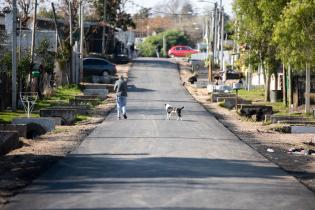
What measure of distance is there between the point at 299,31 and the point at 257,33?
13327 millimetres

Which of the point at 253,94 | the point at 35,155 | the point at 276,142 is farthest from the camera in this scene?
the point at 253,94

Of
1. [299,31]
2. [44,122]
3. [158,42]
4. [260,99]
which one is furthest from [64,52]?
[158,42]

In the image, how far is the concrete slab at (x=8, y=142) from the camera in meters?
20.3

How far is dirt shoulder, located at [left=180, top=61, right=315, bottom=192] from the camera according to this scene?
55.5 ft

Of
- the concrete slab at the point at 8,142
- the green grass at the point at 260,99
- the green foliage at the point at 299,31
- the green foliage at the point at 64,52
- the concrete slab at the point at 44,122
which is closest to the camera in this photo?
the concrete slab at the point at 8,142

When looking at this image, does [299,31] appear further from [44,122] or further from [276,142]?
[44,122]

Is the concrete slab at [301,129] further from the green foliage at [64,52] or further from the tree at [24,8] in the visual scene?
the tree at [24,8]

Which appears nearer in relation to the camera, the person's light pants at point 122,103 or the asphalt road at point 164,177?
the asphalt road at point 164,177

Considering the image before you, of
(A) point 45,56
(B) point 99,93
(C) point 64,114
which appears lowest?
(C) point 64,114

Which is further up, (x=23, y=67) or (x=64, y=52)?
(x=64, y=52)

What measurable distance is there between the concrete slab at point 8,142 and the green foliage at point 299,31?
12.9 metres

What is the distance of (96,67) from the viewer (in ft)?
225

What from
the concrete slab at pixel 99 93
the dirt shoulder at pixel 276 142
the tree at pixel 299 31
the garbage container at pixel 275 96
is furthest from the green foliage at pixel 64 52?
the tree at pixel 299 31

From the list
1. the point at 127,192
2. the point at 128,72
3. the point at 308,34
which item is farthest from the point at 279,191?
the point at 128,72
